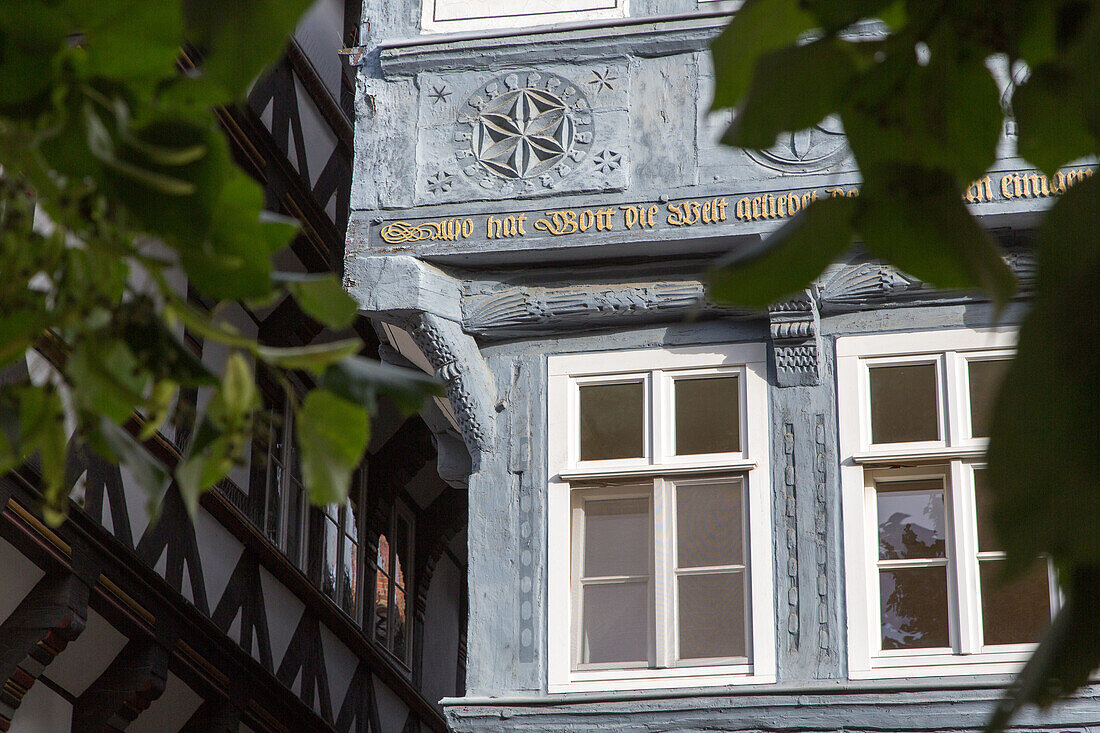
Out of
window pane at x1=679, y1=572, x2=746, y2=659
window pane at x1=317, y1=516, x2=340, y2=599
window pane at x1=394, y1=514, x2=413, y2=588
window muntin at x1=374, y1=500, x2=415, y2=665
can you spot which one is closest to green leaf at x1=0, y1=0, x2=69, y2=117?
window pane at x1=679, y1=572, x2=746, y2=659

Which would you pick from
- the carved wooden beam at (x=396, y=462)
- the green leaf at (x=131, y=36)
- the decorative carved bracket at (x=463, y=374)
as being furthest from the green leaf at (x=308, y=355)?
the carved wooden beam at (x=396, y=462)

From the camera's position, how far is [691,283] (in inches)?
296

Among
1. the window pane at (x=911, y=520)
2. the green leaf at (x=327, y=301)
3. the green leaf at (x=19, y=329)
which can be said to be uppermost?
the window pane at (x=911, y=520)

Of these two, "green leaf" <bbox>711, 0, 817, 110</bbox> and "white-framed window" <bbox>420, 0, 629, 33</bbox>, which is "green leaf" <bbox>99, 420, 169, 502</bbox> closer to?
"green leaf" <bbox>711, 0, 817, 110</bbox>

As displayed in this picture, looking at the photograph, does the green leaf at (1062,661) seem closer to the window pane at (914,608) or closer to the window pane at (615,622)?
the window pane at (914,608)

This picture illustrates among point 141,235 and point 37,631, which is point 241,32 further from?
point 37,631

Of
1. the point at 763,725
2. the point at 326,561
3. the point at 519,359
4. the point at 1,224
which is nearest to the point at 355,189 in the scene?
the point at 519,359

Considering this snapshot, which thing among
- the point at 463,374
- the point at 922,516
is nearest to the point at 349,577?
the point at 463,374

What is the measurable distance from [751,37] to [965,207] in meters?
0.22

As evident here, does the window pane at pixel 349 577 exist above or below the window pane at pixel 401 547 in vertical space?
below

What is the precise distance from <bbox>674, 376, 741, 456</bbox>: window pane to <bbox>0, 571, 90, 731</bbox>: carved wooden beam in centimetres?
343

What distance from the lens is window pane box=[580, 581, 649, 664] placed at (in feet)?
23.4

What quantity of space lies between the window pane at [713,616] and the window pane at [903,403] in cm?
91

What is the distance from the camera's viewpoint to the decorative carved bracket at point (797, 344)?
7.21 meters
